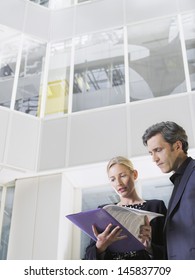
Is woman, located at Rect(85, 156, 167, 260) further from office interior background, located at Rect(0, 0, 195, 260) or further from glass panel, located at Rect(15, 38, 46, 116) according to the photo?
glass panel, located at Rect(15, 38, 46, 116)

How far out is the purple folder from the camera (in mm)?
2430

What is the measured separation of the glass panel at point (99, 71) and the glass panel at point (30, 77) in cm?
83

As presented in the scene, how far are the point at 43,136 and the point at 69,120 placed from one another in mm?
606

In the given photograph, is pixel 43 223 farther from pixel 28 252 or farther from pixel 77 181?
pixel 77 181

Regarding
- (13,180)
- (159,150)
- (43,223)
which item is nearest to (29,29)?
(13,180)

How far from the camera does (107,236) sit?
2.51 meters

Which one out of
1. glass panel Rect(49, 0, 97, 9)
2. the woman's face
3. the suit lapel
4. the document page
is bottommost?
the document page

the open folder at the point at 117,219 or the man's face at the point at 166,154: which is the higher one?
the man's face at the point at 166,154

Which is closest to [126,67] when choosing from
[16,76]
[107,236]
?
[16,76]

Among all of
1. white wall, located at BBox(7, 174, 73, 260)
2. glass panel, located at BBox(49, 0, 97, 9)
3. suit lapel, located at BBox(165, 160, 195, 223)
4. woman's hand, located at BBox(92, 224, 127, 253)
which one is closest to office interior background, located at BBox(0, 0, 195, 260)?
white wall, located at BBox(7, 174, 73, 260)

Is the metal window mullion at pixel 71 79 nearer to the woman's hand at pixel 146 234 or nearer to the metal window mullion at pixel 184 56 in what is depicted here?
the metal window mullion at pixel 184 56

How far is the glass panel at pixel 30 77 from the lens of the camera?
23.6ft

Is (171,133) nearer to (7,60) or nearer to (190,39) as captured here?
(190,39)

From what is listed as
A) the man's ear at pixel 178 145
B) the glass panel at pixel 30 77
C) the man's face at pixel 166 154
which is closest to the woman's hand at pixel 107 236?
the man's face at pixel 166 154
